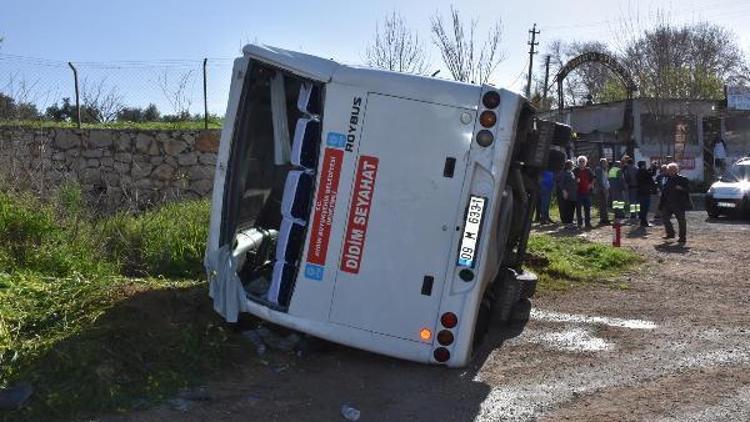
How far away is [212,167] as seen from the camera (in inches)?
644

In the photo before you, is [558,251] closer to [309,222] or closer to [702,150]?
[309,222]

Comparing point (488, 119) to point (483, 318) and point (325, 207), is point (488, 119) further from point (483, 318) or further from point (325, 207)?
point (483, 318)

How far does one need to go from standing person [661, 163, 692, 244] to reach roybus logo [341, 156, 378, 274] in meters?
10.6

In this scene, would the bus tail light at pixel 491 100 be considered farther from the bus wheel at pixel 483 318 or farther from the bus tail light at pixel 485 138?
the bus wheel at pixel 483 318

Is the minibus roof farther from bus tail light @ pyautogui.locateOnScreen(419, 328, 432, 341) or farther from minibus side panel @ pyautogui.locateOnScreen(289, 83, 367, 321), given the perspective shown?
bus tail light @ pyautogui.locateOnScreen(419, 328, 432, 341)

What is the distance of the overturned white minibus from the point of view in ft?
18.9

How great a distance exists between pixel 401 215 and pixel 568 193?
12434 millimetres

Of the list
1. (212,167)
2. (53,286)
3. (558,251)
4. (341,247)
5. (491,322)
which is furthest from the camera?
(212,167)

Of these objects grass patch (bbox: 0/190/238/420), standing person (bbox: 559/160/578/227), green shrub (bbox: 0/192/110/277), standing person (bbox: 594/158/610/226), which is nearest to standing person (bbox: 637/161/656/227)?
standing person (bbox: 594/158/610/226)

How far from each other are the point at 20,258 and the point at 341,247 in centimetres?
413

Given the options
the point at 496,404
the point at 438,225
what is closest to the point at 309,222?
the point at 438,225

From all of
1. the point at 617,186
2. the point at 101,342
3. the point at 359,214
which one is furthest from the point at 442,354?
the point at 617,186

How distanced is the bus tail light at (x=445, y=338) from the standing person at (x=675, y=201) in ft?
33.7

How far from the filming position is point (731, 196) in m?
21.0
